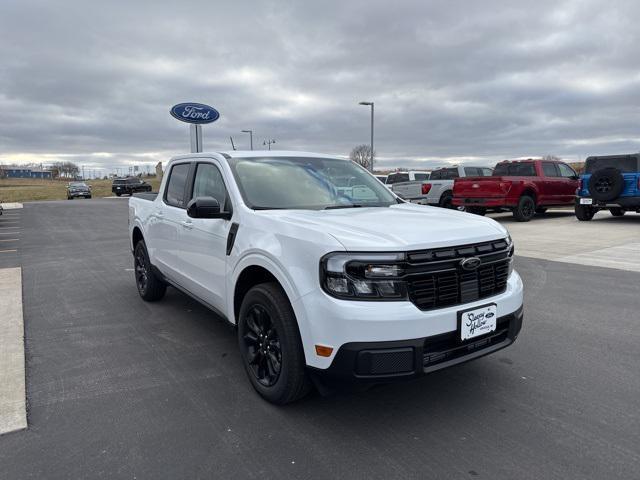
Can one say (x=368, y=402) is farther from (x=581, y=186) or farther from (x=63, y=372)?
(x=581, y=186)

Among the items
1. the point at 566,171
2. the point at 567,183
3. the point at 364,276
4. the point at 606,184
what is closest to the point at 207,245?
the point at 364,276

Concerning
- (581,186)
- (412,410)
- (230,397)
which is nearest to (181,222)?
(230,397)

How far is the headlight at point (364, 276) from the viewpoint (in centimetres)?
276

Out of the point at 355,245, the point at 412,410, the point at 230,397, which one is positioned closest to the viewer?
the point at 355,245

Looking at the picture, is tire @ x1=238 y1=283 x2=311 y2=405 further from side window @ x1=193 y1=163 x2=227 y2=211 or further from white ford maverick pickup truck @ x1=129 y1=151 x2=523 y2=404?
side window @ x1=193 y1=163 x2=227 y2=211

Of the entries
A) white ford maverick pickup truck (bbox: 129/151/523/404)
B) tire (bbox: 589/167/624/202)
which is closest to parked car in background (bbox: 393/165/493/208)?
tire (bbox: 589/167/624/202)

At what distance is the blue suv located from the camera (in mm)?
13391

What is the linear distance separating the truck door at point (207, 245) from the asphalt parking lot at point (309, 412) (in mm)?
587

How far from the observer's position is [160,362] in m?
4.14

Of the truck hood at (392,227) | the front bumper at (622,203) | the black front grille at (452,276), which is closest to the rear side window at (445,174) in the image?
the front bumper at (622,203)

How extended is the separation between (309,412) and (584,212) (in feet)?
47.6

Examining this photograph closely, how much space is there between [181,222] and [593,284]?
567cm

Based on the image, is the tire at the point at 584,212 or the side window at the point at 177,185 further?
the tire at the point at 584,212

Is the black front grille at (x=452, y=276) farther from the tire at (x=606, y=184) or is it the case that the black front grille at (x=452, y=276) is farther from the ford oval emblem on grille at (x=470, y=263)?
the tire at (x=606, y=184)
